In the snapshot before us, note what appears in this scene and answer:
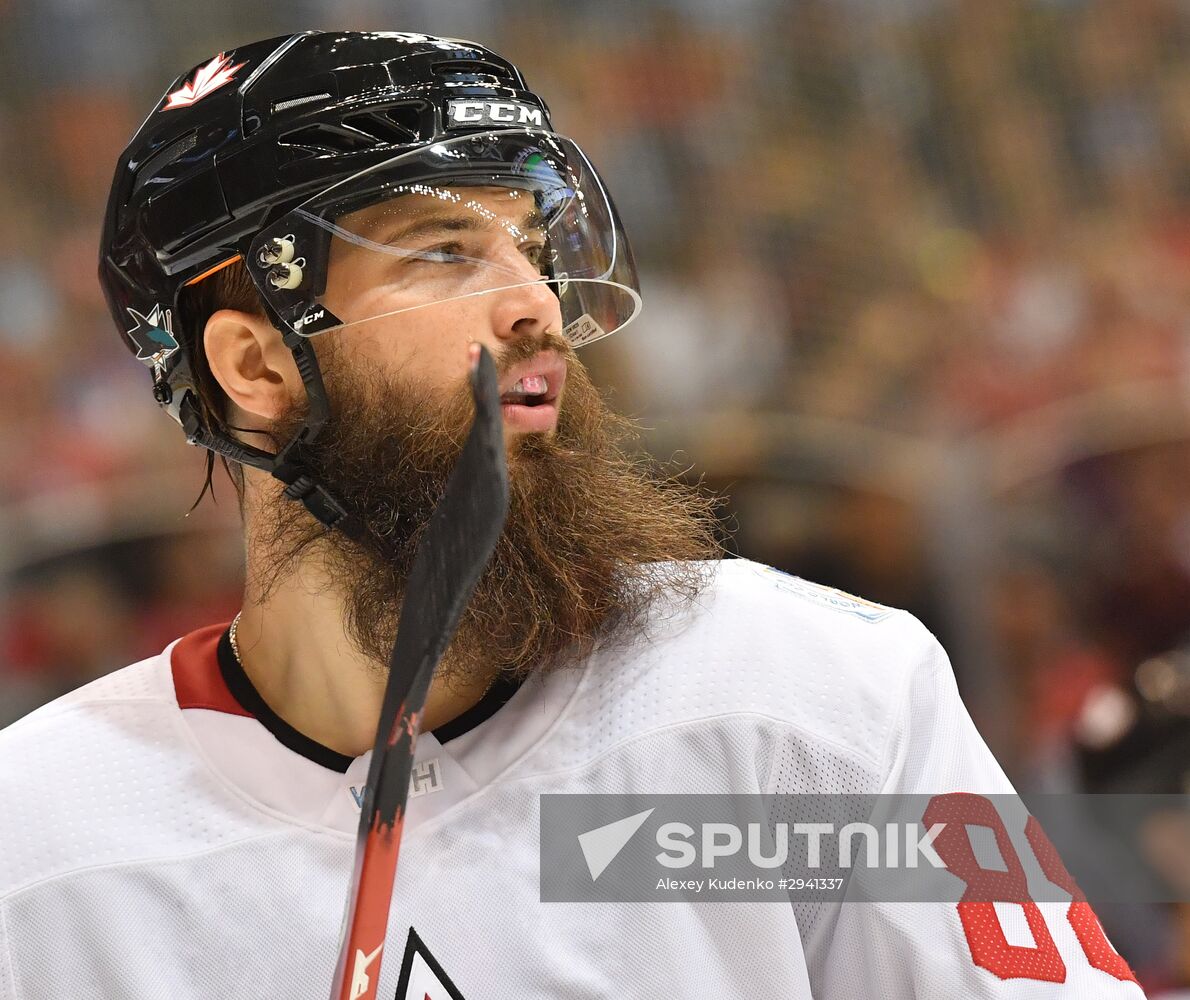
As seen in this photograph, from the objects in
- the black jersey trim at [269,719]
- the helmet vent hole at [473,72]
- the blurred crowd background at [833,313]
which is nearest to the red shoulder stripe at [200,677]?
the black jersey trim at [269,719]

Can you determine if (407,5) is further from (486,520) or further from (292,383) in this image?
(486,520)

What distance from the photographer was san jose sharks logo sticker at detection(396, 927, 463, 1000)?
4.13ft

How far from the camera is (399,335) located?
1447 mm

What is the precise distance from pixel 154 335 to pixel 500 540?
49cm

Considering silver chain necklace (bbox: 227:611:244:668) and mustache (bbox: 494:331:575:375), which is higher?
mustache (bbox: 494:331:575:375)

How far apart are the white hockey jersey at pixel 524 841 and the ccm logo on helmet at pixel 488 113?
0.57m

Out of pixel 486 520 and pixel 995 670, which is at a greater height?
pixel 486 520

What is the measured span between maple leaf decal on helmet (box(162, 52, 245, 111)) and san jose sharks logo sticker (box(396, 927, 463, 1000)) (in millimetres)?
941

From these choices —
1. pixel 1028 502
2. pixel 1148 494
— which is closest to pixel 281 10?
pixel 1028 502

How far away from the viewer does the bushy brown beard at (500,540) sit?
4.57 feet

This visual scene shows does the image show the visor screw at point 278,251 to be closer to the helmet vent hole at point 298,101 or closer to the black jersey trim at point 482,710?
the helmet vent hole at point 298,101

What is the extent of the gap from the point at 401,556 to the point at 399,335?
23 centimetres

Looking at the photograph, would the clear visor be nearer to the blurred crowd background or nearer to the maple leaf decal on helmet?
the maple leaf decal on helmet

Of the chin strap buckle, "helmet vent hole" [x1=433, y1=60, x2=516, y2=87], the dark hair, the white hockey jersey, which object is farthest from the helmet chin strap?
"helmet vent hole" [x1=433, y1=60, x2=516, y2=87]
